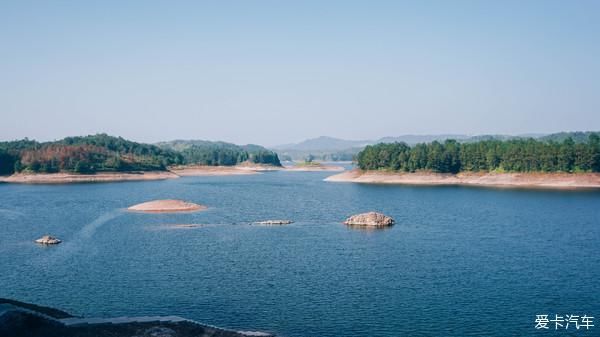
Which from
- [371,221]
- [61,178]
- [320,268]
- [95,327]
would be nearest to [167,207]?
[371,221]

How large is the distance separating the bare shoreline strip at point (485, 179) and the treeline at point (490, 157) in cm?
236

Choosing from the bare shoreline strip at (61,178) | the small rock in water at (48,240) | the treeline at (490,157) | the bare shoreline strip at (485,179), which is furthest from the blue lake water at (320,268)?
the bare shoreline strip at (61,178)

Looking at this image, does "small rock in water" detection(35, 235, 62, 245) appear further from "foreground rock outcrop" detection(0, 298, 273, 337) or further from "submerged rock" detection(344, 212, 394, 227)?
"submerged rock" detection(344, 212, 394, 227)

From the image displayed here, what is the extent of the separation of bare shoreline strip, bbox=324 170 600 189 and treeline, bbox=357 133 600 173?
7.74 feet

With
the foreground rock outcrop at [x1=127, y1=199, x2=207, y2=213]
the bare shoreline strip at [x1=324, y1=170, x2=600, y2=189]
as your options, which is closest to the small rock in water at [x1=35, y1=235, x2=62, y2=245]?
the foreground rock outcrop at [x1=127, y1=199, x2=207, y2=213]

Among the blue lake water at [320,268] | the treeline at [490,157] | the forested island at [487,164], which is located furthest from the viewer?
the treeline at [490,157]

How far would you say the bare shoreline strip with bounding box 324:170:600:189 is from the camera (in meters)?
134

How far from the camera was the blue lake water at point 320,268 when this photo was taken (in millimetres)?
36531

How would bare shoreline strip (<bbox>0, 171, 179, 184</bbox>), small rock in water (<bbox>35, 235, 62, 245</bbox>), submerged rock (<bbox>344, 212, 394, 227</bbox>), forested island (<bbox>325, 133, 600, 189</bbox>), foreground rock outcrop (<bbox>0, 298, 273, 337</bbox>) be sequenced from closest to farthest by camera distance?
1. foreground rock outcrop (<bbox>0, 298, 273, 337</bbox>)
2. small rock in water (<bbox>35, 235, 62, 245</bbox>)
3. submerged rock (<bbox>344, 212, 394, 227</bbox>)
4. forested island (<bbox>325, 133, 600, 189</bbox>)
5. bare shoreline strip (<bbox>0, 171, 179, 184</bbox>)

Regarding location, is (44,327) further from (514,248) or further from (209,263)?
(514,248)

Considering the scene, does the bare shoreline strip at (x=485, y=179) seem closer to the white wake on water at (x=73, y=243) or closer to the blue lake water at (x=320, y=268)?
the blue lake water at (x=320, y=268)

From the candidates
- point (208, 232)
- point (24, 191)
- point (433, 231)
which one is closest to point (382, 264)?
point (433, 231)

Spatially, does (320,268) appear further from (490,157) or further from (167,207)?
(490,157)

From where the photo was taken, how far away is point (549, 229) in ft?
229
